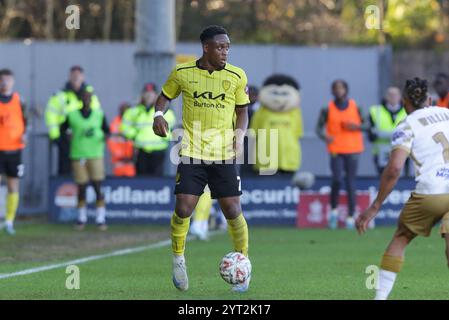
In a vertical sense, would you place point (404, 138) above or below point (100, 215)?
above

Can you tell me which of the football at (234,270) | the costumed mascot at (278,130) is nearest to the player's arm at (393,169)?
the football at (234,270)

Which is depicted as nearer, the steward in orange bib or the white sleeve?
the white sleeve

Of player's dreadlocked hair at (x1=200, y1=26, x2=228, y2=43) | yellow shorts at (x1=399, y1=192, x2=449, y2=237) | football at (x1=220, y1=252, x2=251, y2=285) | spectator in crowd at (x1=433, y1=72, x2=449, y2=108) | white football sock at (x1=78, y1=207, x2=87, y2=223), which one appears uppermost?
player's dreadlocked hair at (x1=200, y1=26, x2=228, y2=43)

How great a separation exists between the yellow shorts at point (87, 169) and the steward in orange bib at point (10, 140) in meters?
1.34

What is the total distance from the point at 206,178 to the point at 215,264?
8.96 feet

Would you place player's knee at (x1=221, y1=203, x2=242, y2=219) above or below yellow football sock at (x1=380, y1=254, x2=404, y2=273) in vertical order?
above

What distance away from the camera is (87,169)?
1950 centimetres

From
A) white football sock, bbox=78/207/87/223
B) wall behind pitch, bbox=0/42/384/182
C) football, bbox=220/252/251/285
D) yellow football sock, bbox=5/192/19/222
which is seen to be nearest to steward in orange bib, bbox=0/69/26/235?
yellow football sock, bbox=5/192/19/222

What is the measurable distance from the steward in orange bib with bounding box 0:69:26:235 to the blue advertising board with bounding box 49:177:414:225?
230cm

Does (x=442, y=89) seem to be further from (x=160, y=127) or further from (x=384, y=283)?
(x=384, y=283)

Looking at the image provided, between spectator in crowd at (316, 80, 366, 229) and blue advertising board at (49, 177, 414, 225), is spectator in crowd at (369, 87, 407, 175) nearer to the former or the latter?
spectator in crowd at (316, 80, 366, 229)

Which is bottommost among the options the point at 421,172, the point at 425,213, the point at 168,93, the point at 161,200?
the point at 161,200

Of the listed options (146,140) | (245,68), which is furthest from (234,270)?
(245,68)

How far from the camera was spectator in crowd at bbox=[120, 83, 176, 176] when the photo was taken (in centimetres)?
2077
